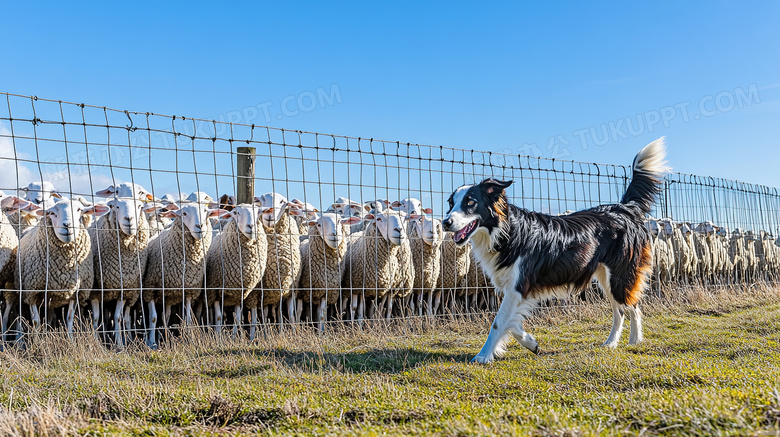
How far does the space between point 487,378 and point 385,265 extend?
5152 mm

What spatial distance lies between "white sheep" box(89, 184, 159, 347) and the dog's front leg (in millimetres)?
4791

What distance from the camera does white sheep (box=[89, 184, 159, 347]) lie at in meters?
7.91

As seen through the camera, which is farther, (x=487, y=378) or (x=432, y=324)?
(x=432, y=324)

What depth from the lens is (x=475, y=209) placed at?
557 centimetres

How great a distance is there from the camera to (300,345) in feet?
21.1

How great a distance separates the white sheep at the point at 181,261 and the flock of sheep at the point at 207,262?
16 millimetres

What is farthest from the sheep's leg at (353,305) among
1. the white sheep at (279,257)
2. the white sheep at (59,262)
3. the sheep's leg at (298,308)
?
the white sheep at (59,262)

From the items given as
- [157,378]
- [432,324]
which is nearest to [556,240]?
[432,324]

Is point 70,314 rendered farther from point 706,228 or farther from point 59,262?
point 706,228

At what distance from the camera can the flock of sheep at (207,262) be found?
25.0ft

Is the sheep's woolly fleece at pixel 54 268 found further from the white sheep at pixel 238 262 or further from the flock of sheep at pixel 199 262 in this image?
the white sheep at pixel 238 262

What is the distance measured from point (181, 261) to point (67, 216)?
1628 mm

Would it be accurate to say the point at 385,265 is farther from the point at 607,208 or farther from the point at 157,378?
the point at 157,378

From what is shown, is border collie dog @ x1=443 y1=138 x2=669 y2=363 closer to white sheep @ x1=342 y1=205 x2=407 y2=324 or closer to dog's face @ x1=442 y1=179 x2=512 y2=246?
dog's face @ x1=442 y1=179 x2=512 y2=246
